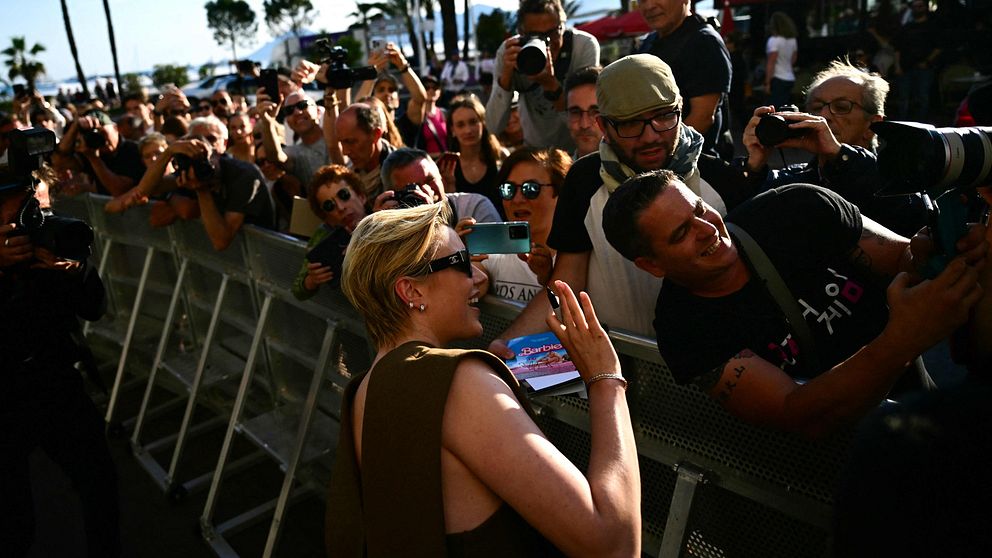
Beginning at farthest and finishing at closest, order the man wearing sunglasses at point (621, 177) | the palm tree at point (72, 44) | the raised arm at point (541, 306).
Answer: the palm tree at point (72, 44) → the man wearing sunglasses at point (621, 177) → the raised arm at point (541, 306)

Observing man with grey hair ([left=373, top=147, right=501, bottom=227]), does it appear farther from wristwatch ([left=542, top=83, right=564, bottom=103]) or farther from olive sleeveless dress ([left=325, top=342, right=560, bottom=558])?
olive sleeveless dress ([left=325, top=342, right=560, bottom=558])

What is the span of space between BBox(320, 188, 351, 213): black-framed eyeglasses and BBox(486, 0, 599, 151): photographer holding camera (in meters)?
1.12

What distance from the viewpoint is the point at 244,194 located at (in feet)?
15.3

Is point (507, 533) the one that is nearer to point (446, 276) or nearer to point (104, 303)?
point (446, 276)

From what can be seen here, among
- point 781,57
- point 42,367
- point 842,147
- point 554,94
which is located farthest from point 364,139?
point 781,57

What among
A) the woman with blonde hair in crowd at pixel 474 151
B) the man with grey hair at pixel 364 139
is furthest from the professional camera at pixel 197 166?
the woman with blonde hair in crowd at pixel 474 151

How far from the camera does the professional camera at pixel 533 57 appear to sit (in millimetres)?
4035

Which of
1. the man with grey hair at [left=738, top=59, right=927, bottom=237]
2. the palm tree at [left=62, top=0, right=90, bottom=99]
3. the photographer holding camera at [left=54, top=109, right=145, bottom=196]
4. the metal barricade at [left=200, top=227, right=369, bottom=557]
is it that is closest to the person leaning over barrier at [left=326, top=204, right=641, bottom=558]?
the man with grey hair at [left=738, top=59, right=927, bottom=237]

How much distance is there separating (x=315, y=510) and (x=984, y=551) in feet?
13.6

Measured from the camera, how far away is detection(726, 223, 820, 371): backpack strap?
212cm

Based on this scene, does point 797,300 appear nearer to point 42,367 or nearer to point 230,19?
point 42,367

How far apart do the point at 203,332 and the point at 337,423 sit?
207cm

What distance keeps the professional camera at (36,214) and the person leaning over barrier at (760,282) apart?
239cm

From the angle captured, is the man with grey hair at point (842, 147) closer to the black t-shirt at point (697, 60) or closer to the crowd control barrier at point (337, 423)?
the black t-shirt at point (697, 60)
